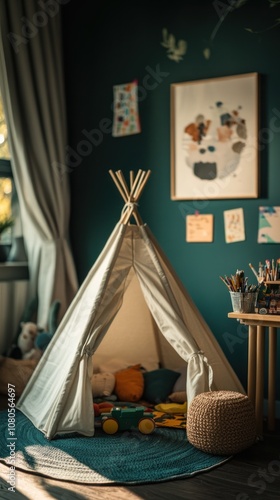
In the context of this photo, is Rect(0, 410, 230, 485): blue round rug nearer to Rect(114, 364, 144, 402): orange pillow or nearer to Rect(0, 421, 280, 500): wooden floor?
Rect(0, 421, 280, 500): wooden floor

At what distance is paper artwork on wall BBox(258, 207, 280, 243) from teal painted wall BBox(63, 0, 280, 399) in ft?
0.14

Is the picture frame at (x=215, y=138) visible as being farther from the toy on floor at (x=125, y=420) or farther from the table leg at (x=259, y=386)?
the toy on floor at (x=125, y=420)

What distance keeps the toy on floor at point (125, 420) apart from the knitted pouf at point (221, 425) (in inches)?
12.6

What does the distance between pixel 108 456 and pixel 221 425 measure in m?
0.56

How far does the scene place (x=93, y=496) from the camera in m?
3.05

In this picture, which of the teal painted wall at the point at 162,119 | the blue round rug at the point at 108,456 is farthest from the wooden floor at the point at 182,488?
the teal painted wall at the point at 162,119

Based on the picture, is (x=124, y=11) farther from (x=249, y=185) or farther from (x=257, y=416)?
(x=257, y=416)

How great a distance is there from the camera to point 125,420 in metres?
3.90

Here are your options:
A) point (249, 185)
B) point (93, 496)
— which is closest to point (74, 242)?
point (249, 185)

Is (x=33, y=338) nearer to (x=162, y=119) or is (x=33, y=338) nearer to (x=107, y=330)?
(x=107, y=330)

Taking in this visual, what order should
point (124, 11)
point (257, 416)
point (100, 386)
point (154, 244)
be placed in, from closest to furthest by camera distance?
point (257, 416) → point (154, 244) → point (100, 386) → point (124, 11)

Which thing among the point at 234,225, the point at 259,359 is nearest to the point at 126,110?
the point at 234,225

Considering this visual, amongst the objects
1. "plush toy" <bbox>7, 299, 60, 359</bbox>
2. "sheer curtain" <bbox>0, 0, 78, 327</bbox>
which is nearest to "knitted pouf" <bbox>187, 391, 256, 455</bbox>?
"plush toy" <bbox>7, 299, 60, 359</bbox>

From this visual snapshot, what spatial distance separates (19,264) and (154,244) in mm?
1292
